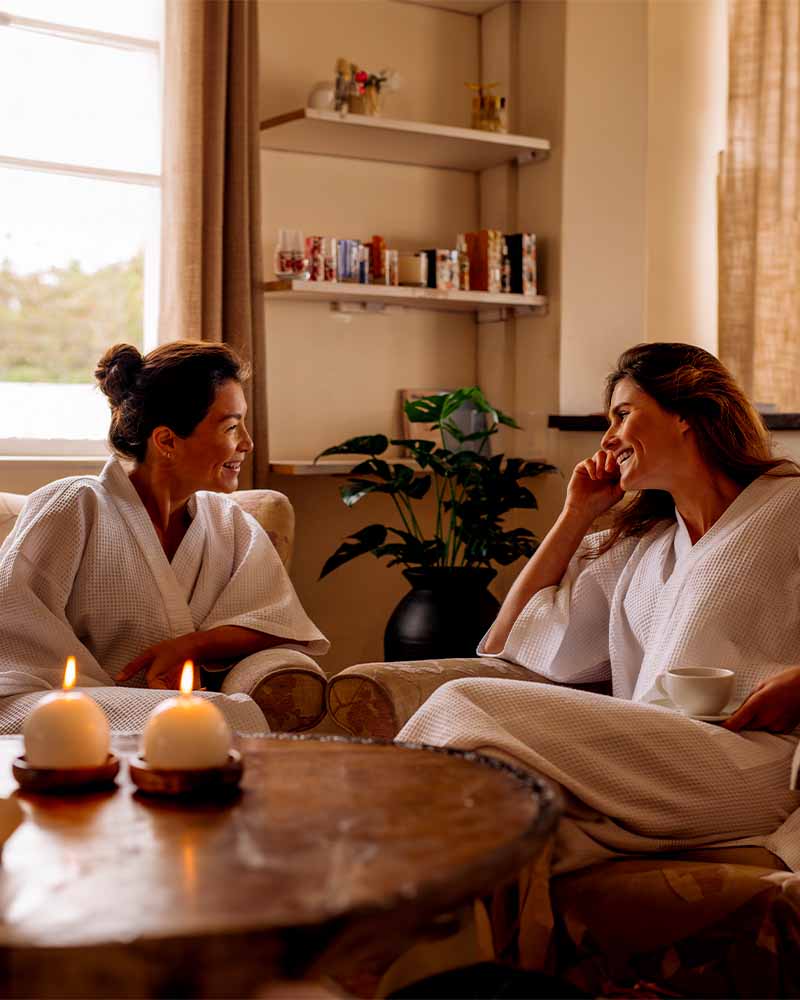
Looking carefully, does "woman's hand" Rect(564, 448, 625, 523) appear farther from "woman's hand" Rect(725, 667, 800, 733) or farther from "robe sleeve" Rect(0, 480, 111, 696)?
"robe sleeve" Rect(0, 480, 111, 696)

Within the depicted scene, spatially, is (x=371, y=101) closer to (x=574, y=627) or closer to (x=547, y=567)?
(x=547, y=567)

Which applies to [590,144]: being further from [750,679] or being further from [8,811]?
[8,811]

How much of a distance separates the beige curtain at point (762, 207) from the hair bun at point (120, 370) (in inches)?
105

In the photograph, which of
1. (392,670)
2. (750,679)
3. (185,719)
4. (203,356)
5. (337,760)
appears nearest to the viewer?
(185,719)

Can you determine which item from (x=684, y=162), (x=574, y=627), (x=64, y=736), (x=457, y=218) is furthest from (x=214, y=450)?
(x=684, y=162)

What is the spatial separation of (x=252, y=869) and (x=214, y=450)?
1655 millimetres

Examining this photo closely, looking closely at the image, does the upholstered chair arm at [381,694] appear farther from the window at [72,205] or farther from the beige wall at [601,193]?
the beige wall at [601,193]

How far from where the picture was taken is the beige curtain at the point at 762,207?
461 cm

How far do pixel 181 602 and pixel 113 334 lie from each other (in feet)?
5.24

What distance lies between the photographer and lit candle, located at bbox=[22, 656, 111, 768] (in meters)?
1.36

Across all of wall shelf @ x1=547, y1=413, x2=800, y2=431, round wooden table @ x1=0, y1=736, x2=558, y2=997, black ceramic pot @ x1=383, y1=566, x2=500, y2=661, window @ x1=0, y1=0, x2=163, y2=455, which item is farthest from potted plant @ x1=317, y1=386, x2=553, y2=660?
round wooden table @ x1=0, y1=736, x2=558, y2=997

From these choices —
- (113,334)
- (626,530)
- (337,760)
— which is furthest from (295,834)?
(113,334)

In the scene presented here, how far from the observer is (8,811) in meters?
1.34

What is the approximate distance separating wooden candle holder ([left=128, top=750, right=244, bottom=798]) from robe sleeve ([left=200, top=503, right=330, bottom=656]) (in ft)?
4.25
